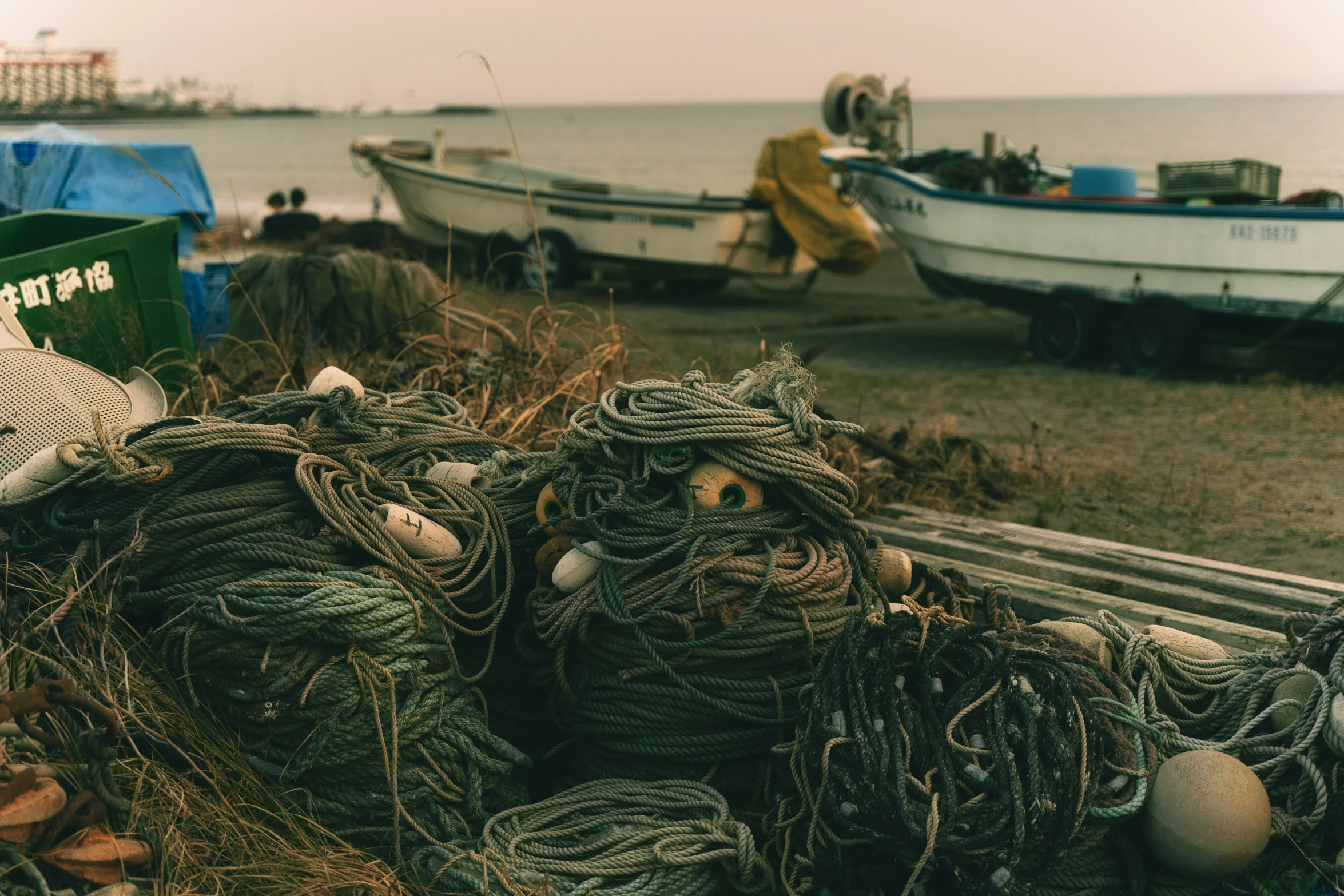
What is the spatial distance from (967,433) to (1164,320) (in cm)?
312

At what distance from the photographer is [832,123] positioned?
12438mm

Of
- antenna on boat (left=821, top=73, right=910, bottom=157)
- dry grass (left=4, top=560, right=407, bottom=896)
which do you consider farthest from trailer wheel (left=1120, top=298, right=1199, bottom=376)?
dry grass (left=4, top=560, right=407, bottom=896)

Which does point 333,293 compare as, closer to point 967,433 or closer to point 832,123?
point 967,433

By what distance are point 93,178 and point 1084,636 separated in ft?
26.0

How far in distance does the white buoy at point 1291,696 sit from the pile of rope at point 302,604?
72.5 inches

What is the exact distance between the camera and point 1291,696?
2.81 meters

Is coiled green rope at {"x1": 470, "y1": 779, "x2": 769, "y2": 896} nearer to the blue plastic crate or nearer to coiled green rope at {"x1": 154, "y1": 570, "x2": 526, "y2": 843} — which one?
coiled green rope at {"x1": 154, "y1": 570, "x2": 526, "y2": 843}

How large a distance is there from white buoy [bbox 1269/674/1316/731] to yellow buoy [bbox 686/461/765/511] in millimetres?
1352

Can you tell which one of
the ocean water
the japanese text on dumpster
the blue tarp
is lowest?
the ocean water

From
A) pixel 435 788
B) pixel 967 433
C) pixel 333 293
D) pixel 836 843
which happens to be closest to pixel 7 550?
pixel 435 788

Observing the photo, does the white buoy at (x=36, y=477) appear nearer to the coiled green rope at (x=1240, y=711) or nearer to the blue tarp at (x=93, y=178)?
the coiled green rope at (x=1240, y=711)

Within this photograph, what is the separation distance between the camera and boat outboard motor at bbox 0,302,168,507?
9.30ft

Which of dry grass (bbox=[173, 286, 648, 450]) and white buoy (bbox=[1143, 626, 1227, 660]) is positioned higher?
dry grass (bbox=[173, 286, 648, 450])

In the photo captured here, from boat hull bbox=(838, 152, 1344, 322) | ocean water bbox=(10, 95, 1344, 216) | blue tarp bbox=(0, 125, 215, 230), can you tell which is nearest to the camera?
blue tarp bbox=(0, 125, 215, 230)
